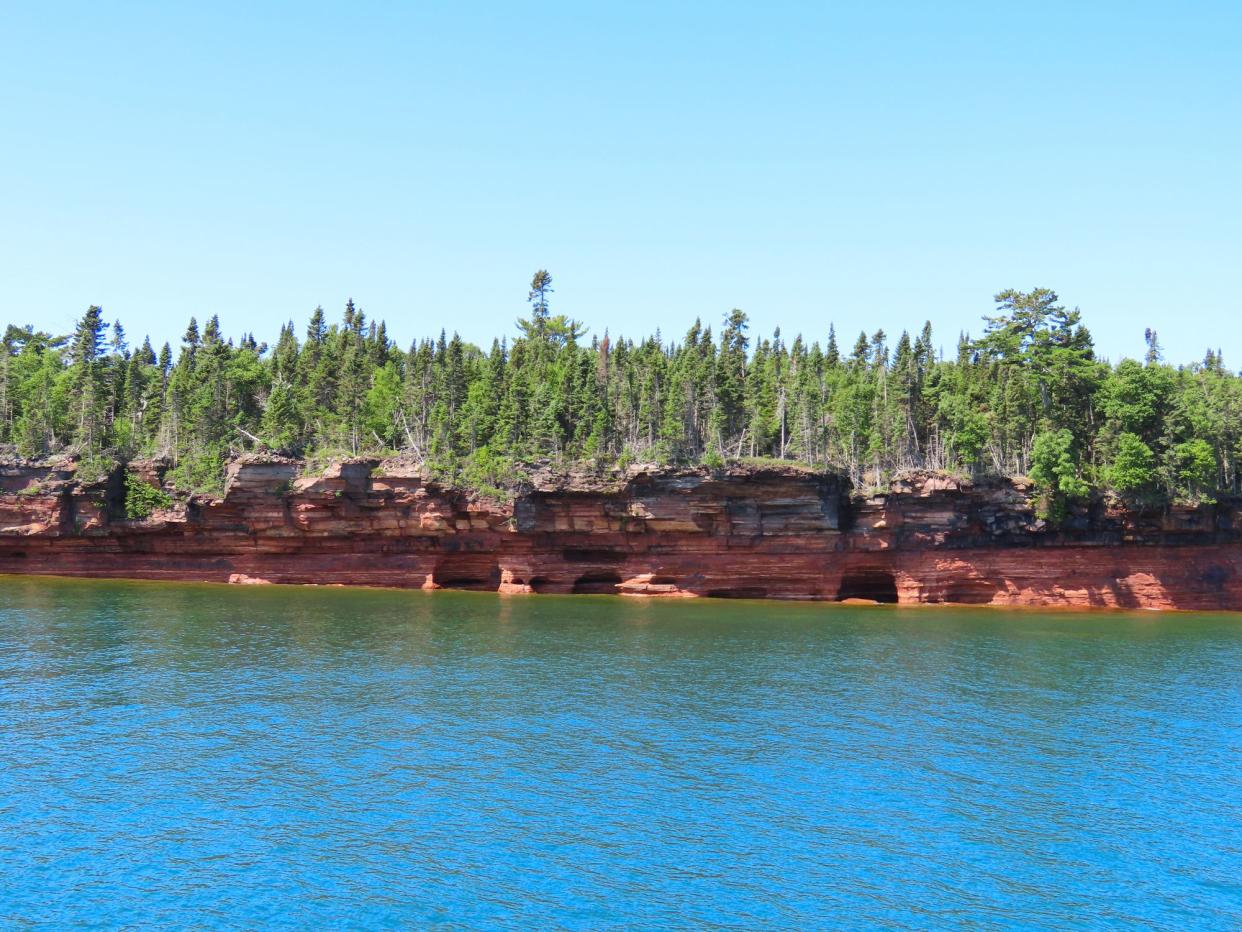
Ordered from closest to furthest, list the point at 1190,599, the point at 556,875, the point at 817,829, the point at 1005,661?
1. the point at 556,875
2. the point at 817,829
3. the point at 1005,661
4. the point at 1190,599

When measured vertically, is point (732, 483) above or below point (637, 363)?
below

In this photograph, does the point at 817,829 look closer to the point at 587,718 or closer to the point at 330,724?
the point at 587,718

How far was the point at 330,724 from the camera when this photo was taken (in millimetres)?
33594

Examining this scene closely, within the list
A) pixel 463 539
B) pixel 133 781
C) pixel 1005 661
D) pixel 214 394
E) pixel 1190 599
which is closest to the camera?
pixel 133 781

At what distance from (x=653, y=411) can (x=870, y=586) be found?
26.2 m

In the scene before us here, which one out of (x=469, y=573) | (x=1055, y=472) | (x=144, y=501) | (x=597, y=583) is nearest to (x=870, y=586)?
(x=1055, y=472)

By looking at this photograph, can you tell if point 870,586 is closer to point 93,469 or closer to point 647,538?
point 647,538

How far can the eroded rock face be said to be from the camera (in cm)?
7394

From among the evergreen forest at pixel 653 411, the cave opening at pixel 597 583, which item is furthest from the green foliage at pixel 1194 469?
the cave opening at pixel 597 583

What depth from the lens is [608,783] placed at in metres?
27.6

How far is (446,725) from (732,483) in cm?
4485

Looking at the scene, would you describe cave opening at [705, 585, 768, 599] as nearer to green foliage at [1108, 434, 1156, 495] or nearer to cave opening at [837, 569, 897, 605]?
cave opening at [837, 569, 897, 605]

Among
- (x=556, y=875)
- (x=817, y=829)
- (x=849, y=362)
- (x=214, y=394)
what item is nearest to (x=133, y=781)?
(x=556, y=875)

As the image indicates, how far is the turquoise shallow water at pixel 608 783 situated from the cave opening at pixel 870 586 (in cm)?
2608
